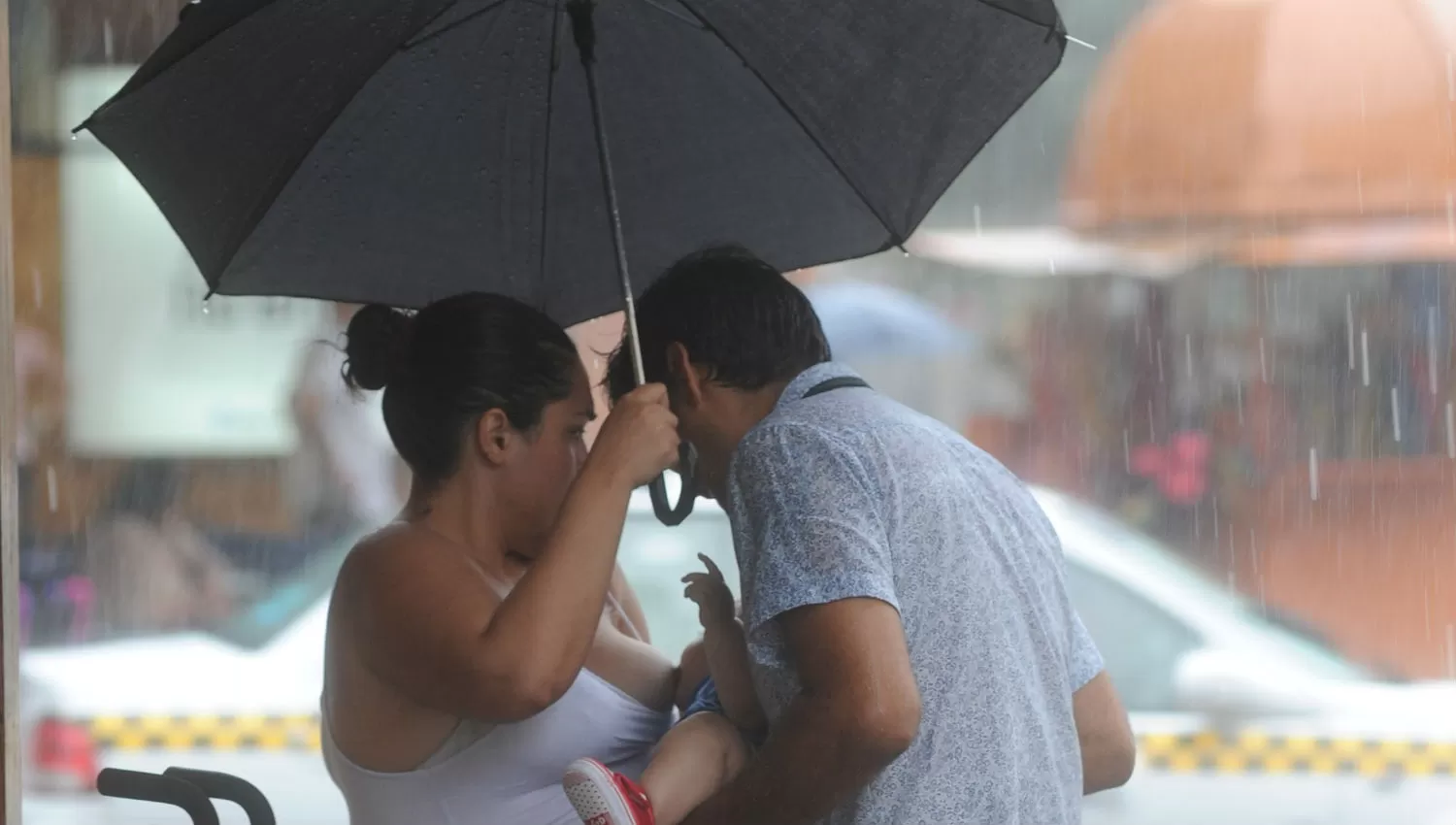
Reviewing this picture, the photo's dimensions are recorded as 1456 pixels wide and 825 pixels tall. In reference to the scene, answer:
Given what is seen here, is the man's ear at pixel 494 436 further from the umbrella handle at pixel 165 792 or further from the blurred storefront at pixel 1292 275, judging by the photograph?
the blurred storefront at pixel 1292 275

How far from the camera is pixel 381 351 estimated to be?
2.15 meters

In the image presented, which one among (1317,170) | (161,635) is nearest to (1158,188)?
(1317,170)

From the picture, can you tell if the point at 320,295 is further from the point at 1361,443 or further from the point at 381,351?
the point at 1361,443

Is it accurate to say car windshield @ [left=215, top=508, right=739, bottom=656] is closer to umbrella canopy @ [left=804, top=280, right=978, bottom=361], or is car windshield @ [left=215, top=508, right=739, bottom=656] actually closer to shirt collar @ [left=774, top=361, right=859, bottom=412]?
umbrella canopy @ [left=804, top=280, right=978, bottom=361]

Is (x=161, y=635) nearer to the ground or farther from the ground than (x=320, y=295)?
nearer to the ground

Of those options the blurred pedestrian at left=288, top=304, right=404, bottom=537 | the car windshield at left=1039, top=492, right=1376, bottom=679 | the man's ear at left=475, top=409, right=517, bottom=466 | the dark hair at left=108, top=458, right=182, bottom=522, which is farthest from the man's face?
the dark hair at left=108, top=458, right=182, bottom=522

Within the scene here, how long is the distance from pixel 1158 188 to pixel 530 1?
453cm

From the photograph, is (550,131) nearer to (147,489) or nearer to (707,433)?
(707,433)

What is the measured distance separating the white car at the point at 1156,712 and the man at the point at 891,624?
3.00m

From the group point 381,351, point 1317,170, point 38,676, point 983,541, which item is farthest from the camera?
point 1317,170

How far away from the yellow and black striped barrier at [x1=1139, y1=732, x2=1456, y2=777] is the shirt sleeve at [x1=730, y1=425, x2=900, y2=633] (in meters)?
3.29

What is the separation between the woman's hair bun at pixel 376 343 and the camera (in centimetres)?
212

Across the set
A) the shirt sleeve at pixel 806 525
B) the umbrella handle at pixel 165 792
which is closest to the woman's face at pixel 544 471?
the shirt sleeve at pixel 806 525

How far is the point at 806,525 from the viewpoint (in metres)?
1.67
